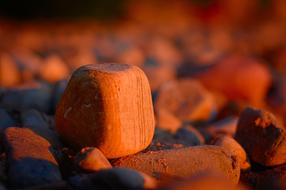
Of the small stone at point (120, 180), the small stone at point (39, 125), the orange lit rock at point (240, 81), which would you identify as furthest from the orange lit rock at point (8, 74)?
the small stone at point (120, 180)

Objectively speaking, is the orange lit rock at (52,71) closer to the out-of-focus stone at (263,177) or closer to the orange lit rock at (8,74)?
the orange lit rock at (8,74)

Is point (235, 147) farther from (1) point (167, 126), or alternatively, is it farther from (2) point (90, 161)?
(2) point (90, 161)

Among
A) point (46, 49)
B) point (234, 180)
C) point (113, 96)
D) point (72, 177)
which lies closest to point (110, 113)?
point (113, 96)

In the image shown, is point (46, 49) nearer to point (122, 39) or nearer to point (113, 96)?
point (122, 39)

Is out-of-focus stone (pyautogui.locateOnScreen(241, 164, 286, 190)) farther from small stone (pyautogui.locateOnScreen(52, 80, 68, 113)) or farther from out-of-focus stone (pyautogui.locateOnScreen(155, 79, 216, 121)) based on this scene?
small stone (pyautogui.locateOnScreen(52, 80, 68, 113))

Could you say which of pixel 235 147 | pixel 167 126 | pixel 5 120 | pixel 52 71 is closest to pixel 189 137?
pixel 167 126

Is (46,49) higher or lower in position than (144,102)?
lower
